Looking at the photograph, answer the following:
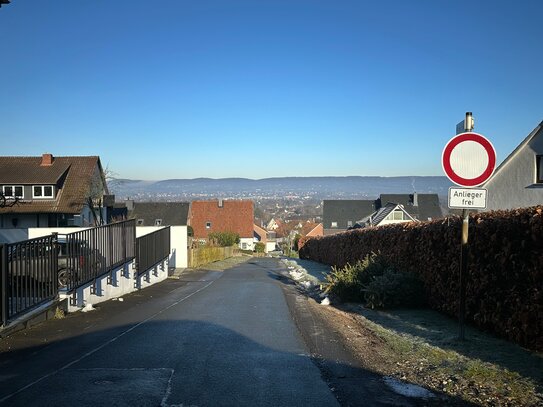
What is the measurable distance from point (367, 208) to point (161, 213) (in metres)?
37.9

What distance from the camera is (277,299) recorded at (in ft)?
45.0

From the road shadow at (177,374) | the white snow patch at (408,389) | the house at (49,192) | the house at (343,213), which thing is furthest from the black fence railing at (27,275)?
the house at (343,213)

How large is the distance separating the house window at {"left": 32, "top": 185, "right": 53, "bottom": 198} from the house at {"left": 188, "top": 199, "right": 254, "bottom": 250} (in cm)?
4867

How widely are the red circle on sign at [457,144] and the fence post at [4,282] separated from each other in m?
6.49

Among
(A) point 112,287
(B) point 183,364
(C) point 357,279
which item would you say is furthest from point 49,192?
(B) point 183,364

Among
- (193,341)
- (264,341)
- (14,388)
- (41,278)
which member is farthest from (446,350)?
(41,278)

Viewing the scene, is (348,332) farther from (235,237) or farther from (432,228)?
(235,237)

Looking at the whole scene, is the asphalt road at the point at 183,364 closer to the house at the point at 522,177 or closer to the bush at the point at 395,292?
the bush at the point at 395,292

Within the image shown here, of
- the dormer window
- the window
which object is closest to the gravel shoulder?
the dormer window

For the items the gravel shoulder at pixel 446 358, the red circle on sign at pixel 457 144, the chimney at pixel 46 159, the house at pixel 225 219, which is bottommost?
the house at pixel 225 219

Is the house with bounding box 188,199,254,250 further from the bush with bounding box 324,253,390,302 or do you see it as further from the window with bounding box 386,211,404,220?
the bush with bounding box 324,253,390,302

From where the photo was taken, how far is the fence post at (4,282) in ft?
26.1

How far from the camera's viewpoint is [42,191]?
42625mm

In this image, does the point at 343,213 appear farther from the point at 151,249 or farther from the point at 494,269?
the point at 494,269
